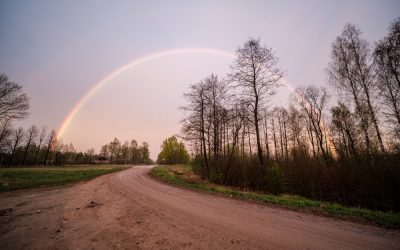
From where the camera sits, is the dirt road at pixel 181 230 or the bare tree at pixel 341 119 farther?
the bare tree at pixel 341 119

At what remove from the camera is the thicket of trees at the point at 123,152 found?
10406 cm

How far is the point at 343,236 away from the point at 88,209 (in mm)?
9240

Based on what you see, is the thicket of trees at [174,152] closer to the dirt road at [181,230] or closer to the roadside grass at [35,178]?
the roadside grass at [35,178]

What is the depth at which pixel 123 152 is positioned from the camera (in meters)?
105

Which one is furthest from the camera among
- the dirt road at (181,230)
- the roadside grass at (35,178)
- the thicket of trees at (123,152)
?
the thicket of trees at (123,152)

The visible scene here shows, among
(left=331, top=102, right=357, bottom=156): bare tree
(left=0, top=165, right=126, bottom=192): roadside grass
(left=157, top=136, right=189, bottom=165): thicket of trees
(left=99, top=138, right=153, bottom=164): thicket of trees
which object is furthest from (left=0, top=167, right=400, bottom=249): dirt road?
(left=99, top=138, right=153, bottom=164): thicket of trees

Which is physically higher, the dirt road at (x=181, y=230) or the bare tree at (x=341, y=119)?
the bare tree at (x=341, y=119)

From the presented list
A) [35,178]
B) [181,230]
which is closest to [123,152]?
[35,178]

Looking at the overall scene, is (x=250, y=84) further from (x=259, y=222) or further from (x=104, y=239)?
(x=104, y=239)

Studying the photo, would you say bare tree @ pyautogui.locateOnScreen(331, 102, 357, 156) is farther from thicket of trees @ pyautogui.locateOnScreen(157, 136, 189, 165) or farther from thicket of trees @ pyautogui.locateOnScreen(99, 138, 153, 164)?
thicket of trees @ pyautogui.locateOnScreen(99, 138, 153, 164)

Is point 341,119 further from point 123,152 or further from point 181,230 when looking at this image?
point 123,152

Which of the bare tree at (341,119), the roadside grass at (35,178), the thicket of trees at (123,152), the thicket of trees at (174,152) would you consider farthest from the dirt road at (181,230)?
the thicket of trees at (123,152)

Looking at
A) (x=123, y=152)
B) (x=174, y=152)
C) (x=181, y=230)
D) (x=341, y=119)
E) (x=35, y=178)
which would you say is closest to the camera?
(x=181, y=230)

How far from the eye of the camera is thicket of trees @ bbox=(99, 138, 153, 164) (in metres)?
104
